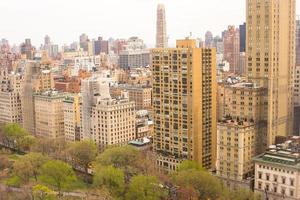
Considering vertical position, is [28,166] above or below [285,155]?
below

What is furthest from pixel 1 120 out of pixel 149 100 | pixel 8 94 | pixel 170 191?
pixel 170 191

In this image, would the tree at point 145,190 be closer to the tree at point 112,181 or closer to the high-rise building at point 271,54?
the tree at point 112,181

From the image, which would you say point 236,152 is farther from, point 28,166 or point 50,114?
point 50,114

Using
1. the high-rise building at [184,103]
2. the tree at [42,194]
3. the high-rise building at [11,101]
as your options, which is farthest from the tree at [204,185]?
the high-rise building at [11,101]

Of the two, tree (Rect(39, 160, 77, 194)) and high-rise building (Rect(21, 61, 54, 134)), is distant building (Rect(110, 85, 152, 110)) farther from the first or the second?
tree (Rect(39, 160, 77, 194))

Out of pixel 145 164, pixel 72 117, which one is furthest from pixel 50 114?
pixel 145 164

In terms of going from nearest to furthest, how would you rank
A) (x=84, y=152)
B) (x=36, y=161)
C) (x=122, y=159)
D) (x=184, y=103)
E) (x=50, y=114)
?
1. (x=36, y=161)
2. (x=122, y=159)
3. (x=184, y=103)
4. (x=84, y=152)
5. (x=50, y=114)
